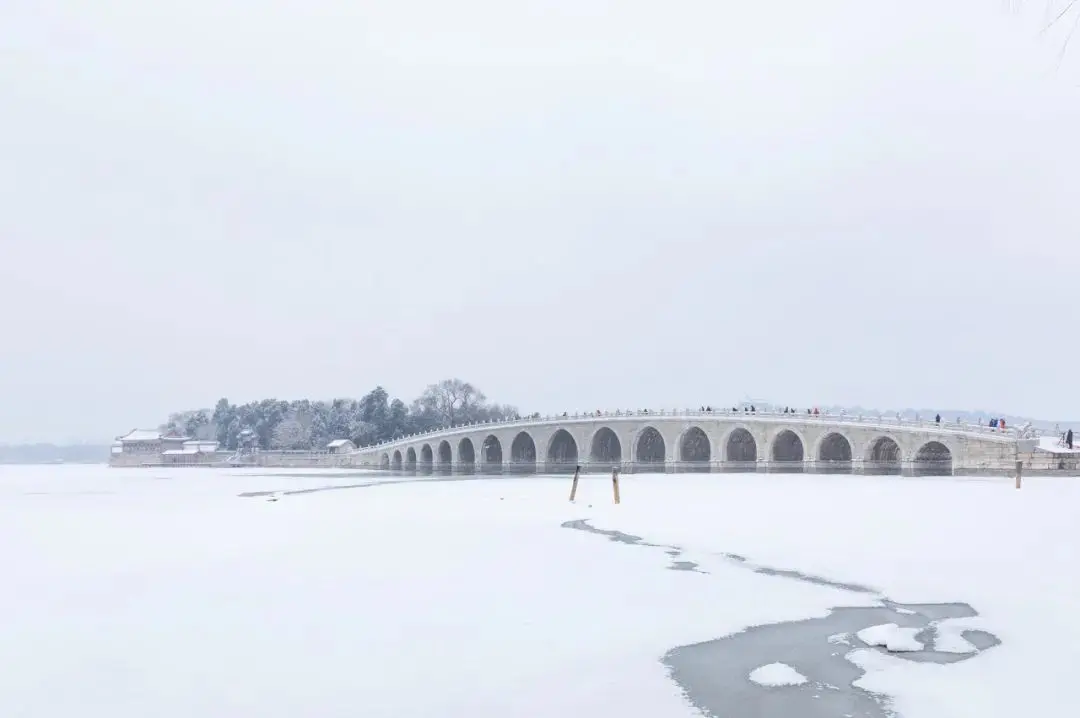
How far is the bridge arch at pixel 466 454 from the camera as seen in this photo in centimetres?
9062

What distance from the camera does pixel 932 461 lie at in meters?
48.4

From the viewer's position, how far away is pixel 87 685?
7.10 meters

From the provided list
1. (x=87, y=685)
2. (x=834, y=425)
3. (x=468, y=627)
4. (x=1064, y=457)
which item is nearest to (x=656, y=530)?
(x=468, y=627)

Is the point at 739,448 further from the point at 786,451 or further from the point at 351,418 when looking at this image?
Answer: the point at 351,418

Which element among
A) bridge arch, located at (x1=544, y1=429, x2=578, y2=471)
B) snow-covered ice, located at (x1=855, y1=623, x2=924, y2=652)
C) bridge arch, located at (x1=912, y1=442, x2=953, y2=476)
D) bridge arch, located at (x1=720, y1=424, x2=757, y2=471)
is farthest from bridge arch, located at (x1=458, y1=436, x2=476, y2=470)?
snow-covered ice, located at (x1=855, y1=623, x2=924, y2=652)

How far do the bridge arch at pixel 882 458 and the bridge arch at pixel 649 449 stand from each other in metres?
18.5

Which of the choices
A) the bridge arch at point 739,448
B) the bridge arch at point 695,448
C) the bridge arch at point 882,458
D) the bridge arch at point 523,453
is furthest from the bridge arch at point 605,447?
the bridge arch at point 882,458

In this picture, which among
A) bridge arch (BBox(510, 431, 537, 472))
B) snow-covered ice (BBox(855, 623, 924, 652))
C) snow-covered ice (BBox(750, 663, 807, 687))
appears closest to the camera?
snow-covered ice (BBox(750, 663, 807, 687))

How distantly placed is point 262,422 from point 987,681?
132 metres

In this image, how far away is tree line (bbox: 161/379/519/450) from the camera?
118m

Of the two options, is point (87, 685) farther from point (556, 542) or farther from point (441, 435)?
point (441, 435)

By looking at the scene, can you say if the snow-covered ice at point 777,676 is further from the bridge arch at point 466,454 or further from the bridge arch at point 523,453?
the bridge arch at point 466,454

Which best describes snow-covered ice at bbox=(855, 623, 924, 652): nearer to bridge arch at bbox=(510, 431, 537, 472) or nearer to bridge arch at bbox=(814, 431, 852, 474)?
bridge arch at bbox=(814, 431, 852, 474)

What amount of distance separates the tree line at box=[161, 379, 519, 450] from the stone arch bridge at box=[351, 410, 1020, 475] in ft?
44.6
